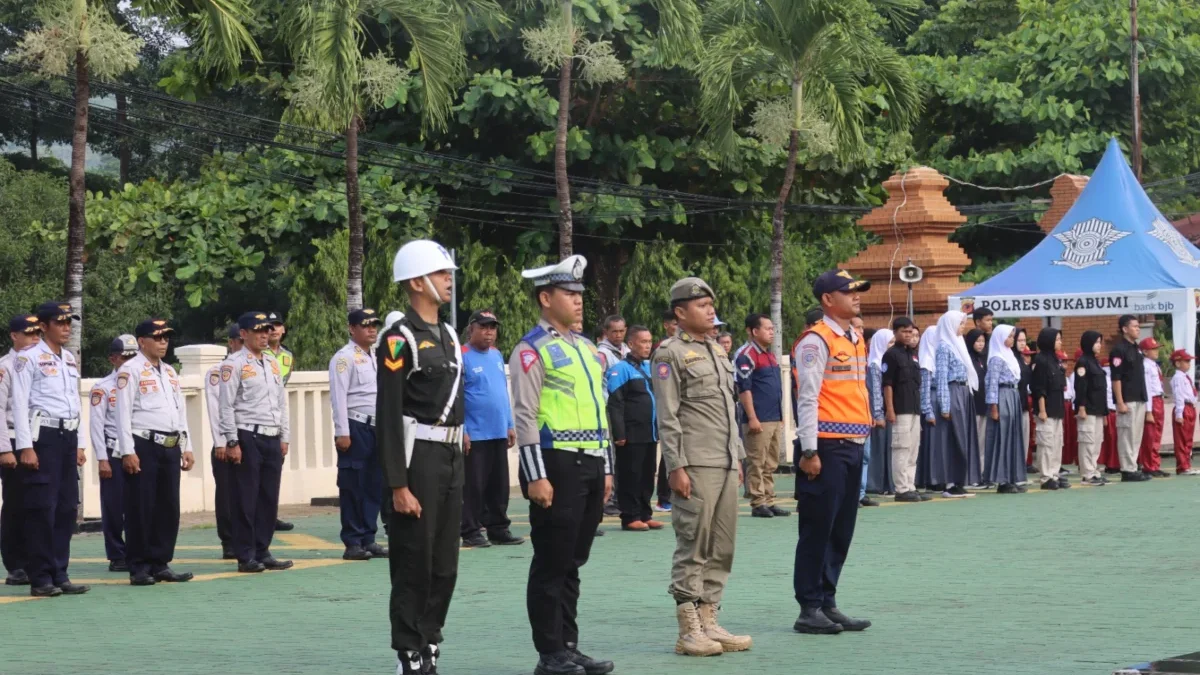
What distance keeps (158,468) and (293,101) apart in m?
7.85

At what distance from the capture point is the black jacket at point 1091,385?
21562mm

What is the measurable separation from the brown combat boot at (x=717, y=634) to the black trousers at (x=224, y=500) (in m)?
5.79

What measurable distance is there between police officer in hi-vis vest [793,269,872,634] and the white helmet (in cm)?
251

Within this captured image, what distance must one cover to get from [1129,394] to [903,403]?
199 inches

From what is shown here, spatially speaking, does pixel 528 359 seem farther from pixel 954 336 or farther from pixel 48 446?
pixel 954 336

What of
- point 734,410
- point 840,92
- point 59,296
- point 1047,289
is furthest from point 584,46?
point 59,296

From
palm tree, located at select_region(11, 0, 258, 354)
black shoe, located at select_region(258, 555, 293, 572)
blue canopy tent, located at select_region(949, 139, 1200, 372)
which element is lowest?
black shoe, located at select_region(258, 555, 293, 572)

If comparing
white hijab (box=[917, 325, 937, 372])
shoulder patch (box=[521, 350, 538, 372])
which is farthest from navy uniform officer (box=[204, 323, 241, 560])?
white hijab (box=[917, 325, 937, 372])

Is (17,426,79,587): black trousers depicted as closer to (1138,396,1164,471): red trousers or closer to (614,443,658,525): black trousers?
(614,443,658,525): black trousers

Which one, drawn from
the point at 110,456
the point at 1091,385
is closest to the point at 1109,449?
the point at 1091,385

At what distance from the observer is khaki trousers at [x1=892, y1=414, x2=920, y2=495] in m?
18.9

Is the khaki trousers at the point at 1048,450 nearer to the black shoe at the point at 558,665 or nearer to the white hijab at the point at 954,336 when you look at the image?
the white hijab at the point at 954,336

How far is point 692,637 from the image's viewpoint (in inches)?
352

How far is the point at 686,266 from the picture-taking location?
45375 mm
